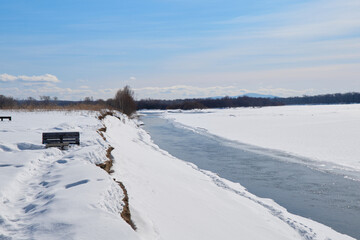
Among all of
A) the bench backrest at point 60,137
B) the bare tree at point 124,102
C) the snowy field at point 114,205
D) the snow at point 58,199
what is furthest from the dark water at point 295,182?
the bare tree at point 124,102

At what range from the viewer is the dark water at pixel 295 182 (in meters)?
8.76

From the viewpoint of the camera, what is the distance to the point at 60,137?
11.0 m

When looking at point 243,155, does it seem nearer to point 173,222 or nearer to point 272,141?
point 272,141

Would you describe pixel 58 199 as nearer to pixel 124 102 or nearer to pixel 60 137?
pixel 60 137

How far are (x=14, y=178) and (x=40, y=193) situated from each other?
1.20 metres

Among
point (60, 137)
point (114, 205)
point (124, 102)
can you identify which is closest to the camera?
point (114, 205)

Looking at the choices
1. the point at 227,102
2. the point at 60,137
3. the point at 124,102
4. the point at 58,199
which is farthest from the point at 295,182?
the point at 227,102

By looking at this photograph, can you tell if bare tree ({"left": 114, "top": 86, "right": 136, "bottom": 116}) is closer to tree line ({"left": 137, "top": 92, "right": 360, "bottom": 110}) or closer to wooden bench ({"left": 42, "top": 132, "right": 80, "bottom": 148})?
wooden bench ({"left": 42, "top": 132, "right": 80, "bottom": 148})

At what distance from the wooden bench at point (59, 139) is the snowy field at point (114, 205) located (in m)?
0.31

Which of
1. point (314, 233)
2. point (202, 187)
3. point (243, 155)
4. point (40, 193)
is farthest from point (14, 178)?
point (243, 155)

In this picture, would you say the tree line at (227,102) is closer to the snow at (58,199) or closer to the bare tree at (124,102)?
the bare tree at (124,102)

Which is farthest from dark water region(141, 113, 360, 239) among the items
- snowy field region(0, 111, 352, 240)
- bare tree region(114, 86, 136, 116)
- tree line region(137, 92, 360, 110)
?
tree line region(137, 92, 360, 110)

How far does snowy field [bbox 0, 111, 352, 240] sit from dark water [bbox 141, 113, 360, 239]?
793mm

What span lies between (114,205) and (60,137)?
6.30 meters
